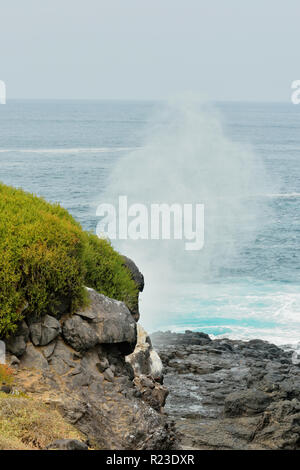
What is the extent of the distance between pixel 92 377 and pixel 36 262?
97.2 inches

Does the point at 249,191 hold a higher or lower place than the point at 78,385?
higher

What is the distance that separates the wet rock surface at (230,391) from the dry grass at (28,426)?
444 centimetres

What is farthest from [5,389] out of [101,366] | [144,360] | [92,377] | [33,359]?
[144,360]

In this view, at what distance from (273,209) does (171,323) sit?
38.6m

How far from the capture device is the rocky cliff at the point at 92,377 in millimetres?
10344

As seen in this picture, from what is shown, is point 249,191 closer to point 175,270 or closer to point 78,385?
point 175,270

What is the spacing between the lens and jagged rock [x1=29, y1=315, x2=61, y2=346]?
11695mm

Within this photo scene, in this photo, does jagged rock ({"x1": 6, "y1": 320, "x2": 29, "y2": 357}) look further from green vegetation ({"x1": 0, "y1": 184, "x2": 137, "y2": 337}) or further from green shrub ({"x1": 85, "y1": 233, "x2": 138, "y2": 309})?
green shrub ({"x1": 85, "y1": 233, "x2": 138, "y2": 309})

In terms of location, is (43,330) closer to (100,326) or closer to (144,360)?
(100,326)

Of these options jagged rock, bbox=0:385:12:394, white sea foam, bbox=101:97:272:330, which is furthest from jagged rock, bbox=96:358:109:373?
white sea foam, bbox=101:97:272:330

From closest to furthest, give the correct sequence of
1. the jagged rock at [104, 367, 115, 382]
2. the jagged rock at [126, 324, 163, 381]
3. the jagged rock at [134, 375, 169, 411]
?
the jagged rock at [104, 367, 115, 382], the jagged rock at [134, 375, 169, 411], the jagged rock at [126, 324, 163, 381]

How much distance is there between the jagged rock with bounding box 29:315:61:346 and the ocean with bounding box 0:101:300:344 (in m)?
21.4

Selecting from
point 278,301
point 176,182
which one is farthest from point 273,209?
point 278,301

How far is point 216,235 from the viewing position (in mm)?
63156
